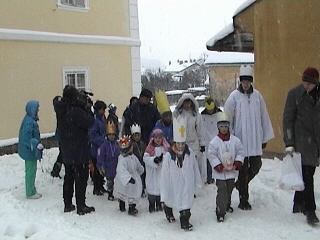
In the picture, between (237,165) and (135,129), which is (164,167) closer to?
(237,165)

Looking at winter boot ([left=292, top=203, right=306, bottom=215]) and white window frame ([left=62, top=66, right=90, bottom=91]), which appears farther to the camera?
white window frame ([left=62, top=66, right=90, bottom=91])

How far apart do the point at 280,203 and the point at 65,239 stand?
10.1 feet

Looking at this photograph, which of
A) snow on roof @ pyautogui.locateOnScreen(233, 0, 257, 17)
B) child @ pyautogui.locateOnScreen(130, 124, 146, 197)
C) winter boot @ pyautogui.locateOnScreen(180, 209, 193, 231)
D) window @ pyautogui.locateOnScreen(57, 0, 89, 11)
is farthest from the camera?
window @ pyautogui.locateOnScreen(57, 0, 89, 11)

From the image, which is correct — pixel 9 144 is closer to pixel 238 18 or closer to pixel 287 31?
pixel 238 18

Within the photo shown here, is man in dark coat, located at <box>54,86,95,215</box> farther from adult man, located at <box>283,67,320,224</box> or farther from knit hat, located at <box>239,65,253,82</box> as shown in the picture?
adult man, located at <box>283,67,320,224</box>

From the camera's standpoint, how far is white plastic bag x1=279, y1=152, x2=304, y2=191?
17.6 ft

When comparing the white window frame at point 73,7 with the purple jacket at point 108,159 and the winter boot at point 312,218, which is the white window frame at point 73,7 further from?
the winter boot at point 312,218

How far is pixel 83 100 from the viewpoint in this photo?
20.6 ft

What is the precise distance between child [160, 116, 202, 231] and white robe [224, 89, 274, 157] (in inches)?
34.1

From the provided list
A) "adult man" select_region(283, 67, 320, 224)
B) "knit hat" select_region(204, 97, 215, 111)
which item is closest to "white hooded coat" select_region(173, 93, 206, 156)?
"knit hat" select_region(204, 97, 215, 111)

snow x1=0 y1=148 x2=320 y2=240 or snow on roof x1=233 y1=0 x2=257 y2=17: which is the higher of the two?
snow on roof x1=233 y1=0 x2=257 y2=17

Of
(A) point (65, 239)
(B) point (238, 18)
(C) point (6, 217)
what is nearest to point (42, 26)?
(B) point (238, 18)

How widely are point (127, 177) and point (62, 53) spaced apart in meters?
8.24

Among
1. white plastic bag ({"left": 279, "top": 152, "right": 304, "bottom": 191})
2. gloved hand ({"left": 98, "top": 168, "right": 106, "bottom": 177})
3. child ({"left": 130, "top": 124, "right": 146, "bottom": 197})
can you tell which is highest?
child ({"left": 130, "top": 124, "right": 146, "bottom": 197})
